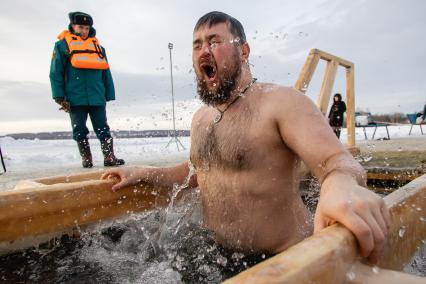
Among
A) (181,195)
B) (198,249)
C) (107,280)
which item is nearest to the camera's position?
(107,280)

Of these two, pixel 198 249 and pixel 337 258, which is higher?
pixel 337 258

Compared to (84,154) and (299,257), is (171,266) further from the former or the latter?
(84,154)

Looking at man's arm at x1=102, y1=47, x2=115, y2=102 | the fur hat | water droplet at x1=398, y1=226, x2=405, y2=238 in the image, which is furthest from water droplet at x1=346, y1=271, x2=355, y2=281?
the fur hat

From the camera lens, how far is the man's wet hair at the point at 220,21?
2.11m

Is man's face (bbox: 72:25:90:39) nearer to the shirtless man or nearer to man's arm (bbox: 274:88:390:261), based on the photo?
the shirtless man

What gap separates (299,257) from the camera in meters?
0.73

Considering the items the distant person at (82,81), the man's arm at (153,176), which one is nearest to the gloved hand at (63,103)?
the distant person at (82,81)

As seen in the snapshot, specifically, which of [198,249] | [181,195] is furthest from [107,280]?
[181,195]

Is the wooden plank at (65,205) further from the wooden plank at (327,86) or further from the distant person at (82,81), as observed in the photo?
the distant person at (82,81)

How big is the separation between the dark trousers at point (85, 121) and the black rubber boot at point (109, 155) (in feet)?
0.26

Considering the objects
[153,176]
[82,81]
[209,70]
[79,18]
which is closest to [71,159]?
[82,81]

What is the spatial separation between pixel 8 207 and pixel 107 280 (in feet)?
2.16

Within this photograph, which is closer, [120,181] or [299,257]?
[299,257]

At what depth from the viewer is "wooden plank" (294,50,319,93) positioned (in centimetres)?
420
